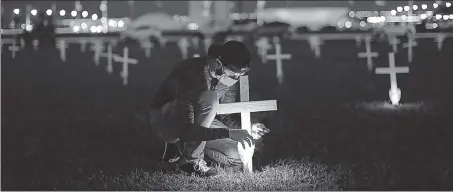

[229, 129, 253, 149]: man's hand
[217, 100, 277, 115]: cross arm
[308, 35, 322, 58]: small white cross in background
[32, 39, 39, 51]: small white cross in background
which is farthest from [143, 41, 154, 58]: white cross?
[229, 129, 253, 149]: man's hand

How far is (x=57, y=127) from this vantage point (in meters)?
5.79

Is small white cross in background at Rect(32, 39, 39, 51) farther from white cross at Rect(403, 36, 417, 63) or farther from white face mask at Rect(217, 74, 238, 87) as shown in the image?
white face mask at Rect(217, 74, 238, 87)

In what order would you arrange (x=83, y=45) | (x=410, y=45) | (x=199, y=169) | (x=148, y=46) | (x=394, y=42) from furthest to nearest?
(x=148, y=46) → (x=83, y=45) → (x=394, y=42) → (x=410, y=45) → (x=199, y=169)

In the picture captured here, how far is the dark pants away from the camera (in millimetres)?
3367

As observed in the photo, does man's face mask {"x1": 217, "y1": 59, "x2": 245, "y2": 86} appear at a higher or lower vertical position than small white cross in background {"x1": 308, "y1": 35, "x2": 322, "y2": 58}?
lower

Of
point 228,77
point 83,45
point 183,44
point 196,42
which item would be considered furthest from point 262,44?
point 228,77

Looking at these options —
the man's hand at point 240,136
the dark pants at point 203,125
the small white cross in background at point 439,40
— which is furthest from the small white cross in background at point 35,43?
the man's hand at point 240,136

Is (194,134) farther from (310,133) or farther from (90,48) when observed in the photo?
(90,48)

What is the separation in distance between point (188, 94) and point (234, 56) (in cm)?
38

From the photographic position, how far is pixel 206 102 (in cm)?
336

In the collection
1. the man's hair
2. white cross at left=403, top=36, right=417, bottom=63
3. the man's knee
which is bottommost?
the man's knee

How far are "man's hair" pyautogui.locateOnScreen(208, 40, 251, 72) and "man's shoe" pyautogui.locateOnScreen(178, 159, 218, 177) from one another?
71 cm

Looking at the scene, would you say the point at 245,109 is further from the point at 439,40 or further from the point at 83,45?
the point at 83,45

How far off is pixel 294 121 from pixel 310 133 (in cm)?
67
